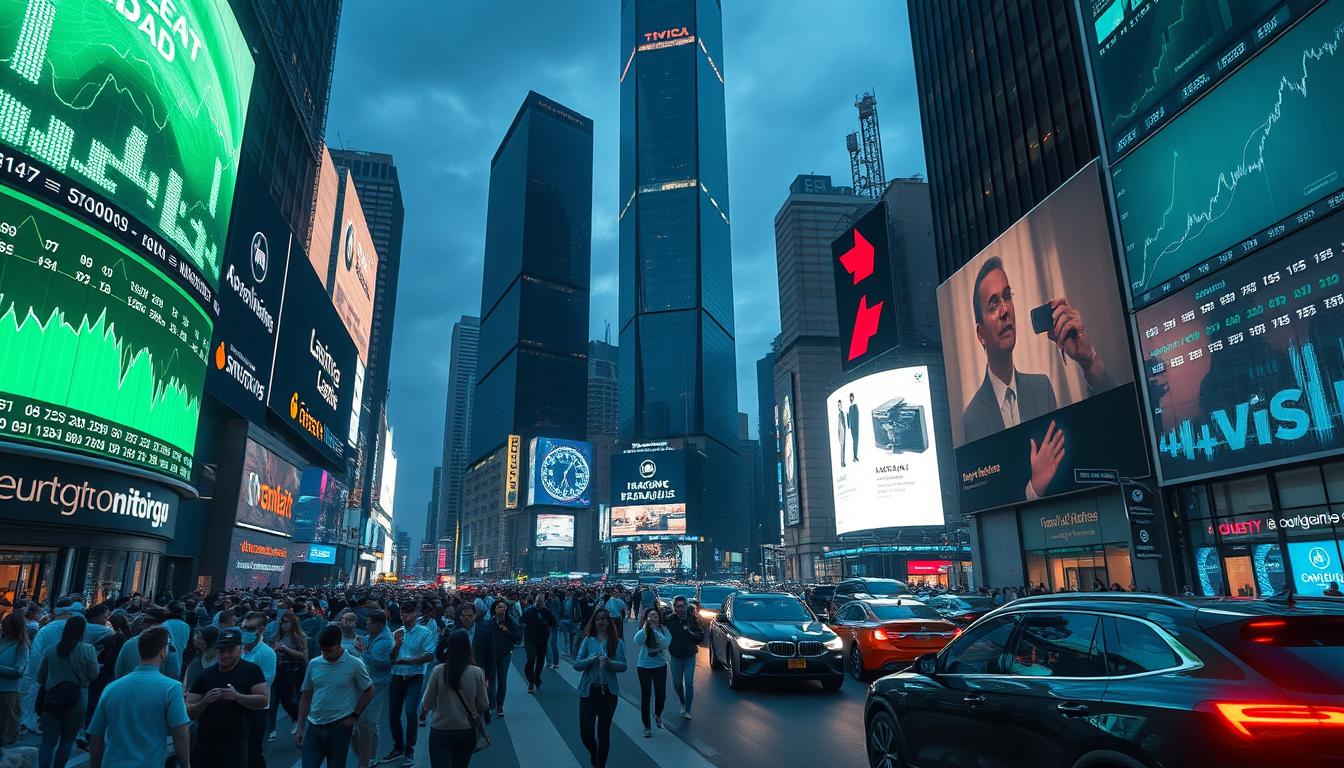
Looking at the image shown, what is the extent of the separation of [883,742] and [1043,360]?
32066mm

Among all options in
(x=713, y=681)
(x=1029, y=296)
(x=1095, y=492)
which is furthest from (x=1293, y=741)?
(x=1029, y=296)

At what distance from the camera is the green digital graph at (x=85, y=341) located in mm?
21766

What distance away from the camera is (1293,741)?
10.9 feet

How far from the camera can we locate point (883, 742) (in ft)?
21.4

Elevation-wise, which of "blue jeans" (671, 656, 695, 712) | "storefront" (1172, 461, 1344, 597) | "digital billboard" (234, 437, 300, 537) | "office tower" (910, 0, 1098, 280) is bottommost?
"blue jeans" (671, 656, 695, 712)

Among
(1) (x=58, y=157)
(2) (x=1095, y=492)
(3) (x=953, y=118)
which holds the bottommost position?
(2) (x=1095, y=492)

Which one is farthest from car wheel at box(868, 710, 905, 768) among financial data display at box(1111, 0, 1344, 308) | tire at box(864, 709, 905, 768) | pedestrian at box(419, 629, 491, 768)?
financial data display at box(1111, 0, 1344, 308)

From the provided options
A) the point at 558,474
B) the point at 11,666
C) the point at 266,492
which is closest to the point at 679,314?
the point at 558,474

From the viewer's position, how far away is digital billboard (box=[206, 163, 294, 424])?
37719 mm

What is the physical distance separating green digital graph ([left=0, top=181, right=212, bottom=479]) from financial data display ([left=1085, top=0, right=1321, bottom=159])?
37192 millimetres

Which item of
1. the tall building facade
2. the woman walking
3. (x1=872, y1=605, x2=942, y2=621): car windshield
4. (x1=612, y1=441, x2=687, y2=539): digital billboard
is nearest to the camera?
the woman walking

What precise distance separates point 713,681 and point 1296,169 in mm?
22380

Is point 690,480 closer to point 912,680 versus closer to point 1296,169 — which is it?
point 1296,169

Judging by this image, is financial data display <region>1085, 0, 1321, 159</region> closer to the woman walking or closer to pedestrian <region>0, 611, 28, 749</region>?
the woman walking
